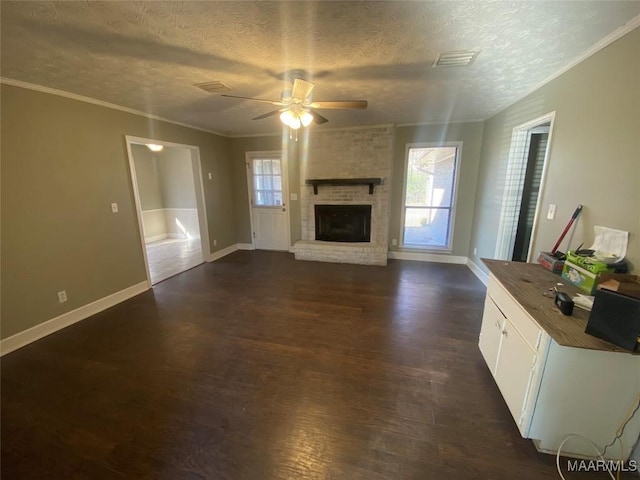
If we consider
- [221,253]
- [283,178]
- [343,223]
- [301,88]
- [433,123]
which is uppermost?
[433,123]

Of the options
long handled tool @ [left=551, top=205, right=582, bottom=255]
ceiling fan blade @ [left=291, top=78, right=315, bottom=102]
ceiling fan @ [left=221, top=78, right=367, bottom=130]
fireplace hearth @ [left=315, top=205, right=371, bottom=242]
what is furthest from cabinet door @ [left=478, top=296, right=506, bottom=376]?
fireplace hearth @ [left=315, top=205, right=371, bottom=242]

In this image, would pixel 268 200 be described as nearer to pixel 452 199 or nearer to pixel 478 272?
pixel 452 199

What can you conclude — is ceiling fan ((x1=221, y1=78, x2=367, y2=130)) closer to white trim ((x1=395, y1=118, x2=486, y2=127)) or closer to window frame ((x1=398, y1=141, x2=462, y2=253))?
white trim ((x1=395, y1=118, x2=486, y2=127))

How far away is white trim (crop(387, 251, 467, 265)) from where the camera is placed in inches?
182

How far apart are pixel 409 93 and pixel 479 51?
3.11 ft

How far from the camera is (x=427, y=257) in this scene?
Result: 4777 millimetres

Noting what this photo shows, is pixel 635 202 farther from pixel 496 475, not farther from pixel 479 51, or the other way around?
pixel 496 475

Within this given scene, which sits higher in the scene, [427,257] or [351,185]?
[351,185]

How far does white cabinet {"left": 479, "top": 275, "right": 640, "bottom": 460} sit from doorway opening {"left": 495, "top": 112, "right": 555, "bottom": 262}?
201 cm

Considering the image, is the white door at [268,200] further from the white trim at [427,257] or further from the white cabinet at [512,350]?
the white cabinet at [512,350]

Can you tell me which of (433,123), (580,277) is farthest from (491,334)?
(433,123)

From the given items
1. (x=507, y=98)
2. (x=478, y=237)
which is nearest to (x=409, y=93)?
(x=507, y=98)

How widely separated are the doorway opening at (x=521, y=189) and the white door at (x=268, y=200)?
12.3ft

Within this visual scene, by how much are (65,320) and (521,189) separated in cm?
563
